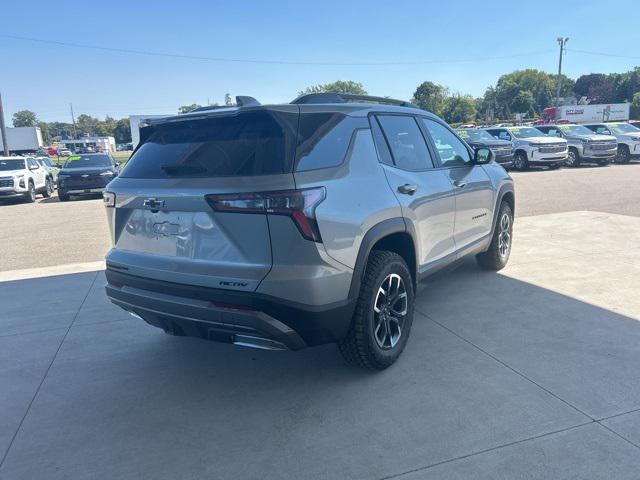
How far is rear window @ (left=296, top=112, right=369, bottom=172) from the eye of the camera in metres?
2.93

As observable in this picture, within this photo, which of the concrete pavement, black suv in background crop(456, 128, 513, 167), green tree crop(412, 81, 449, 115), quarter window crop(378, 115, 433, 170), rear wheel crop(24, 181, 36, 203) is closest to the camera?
the concrete pavement

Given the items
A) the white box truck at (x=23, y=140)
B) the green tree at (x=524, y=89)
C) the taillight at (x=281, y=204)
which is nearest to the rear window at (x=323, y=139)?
the taillight at (x=281, y=204)

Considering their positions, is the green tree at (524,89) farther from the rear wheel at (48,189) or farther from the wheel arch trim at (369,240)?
the wheel arch trim at (369,240)

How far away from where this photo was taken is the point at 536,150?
19.6 metres

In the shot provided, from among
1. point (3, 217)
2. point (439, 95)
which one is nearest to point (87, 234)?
point (3, 217)

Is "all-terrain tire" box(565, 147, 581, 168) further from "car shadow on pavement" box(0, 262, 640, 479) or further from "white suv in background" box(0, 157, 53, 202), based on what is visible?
"white suv in background" box(0, 157, 53, 202)

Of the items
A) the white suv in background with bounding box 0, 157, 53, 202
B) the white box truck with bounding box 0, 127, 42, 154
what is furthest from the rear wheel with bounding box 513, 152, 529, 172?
the white box truck with bounding box 0, 127, 42, 154

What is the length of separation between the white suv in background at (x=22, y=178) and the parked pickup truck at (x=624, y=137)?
2302cm

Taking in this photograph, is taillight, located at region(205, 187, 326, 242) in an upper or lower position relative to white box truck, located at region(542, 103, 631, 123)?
lower

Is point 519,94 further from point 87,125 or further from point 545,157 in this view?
point 87,125

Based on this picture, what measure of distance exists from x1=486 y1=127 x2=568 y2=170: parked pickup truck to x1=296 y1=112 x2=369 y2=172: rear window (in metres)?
18.4

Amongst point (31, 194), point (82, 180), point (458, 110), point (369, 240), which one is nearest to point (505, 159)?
point (82, 180)

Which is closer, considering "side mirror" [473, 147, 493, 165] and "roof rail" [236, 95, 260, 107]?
A: "roof rail" [236, 95, 260, 107]

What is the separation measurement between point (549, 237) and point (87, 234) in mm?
8236
